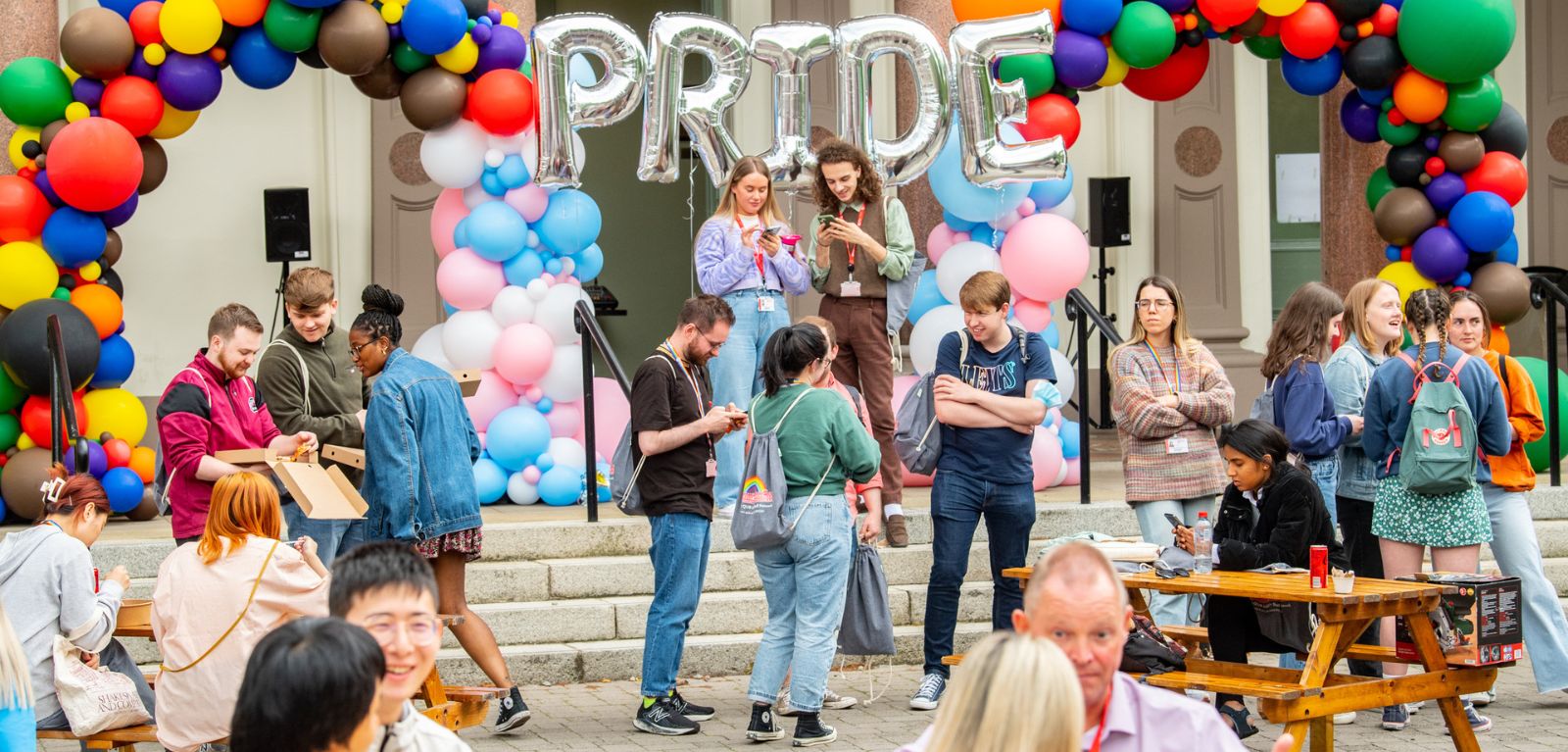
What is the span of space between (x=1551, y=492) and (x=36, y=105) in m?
7.81

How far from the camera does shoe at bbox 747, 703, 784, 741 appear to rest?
6.61m

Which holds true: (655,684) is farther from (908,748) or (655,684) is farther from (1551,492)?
(1551,492)

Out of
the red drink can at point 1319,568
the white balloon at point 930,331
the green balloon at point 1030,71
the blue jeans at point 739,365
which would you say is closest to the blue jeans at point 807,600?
the red drink can at point 1319,568

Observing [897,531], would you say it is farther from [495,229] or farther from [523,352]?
[495,229]

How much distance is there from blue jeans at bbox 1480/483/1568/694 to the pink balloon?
315cm

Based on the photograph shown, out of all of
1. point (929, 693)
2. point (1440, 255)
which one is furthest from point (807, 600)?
point (1440, 255)

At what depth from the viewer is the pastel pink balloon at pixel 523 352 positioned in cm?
958

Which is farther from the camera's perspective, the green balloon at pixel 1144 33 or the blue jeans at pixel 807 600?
the green balloon at pixel 1144 33

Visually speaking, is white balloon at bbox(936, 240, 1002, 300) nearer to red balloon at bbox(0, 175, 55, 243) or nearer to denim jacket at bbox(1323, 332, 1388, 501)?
denim jacket at bbox(1323, 332, 1388, 501)

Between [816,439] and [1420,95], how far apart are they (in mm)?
4911

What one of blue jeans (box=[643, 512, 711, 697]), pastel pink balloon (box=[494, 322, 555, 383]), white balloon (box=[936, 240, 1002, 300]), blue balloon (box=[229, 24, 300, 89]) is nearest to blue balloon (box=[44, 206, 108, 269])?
blue balloon (box=[229, 24, 300, 89])

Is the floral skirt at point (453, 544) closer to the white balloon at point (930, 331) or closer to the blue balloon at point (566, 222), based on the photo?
the blue balloon at point (566, 222)

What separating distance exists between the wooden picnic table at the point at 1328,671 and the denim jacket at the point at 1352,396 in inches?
44.9

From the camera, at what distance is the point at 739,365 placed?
857cm
